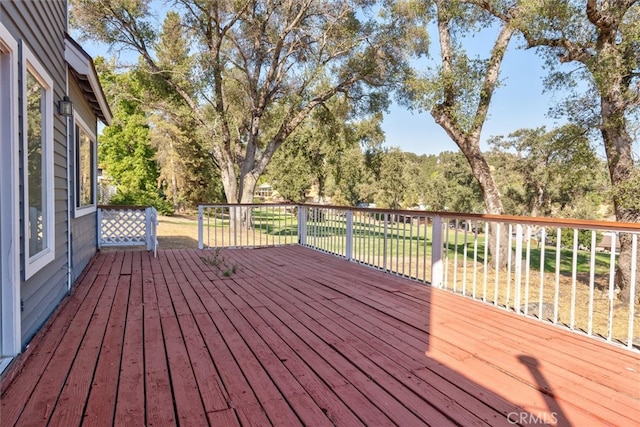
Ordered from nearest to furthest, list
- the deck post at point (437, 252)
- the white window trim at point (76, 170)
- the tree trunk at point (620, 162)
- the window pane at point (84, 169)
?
1. the deck post at point (437, 252)
2. the white window trim at point (76, 170)
3. the window pane at point (84, 169)
4. the tree trunk at point (620, 162)

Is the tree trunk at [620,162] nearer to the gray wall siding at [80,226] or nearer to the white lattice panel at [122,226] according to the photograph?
the gray wall siding at [80,226]

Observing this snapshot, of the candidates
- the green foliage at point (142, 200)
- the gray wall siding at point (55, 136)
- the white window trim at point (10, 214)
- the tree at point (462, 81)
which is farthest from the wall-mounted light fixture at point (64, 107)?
the green foliage at point (142, 200)

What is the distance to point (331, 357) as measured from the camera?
2361mm

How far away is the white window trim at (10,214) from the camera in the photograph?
2.15 meters

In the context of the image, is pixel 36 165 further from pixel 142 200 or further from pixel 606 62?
pixel 142 200

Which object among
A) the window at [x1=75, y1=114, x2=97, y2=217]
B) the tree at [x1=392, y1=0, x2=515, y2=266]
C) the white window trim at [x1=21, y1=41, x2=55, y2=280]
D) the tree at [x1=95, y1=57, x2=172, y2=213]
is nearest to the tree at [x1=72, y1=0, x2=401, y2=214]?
the tree at [x1=392, y1=0, x2=515, y2=266]

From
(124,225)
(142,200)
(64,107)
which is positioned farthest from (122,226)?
(142,200)

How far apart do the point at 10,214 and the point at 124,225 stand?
563 cm

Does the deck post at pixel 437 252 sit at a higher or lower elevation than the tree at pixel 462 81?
lower

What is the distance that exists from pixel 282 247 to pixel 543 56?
7.26 meters

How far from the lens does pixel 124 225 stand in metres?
7.41

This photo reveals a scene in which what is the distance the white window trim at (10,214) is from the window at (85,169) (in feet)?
8.69

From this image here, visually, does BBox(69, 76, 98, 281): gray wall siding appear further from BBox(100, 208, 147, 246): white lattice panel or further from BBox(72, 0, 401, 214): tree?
BBox(72, 0, 401, 214): tree

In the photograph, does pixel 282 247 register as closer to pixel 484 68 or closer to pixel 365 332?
pixel 365 332
